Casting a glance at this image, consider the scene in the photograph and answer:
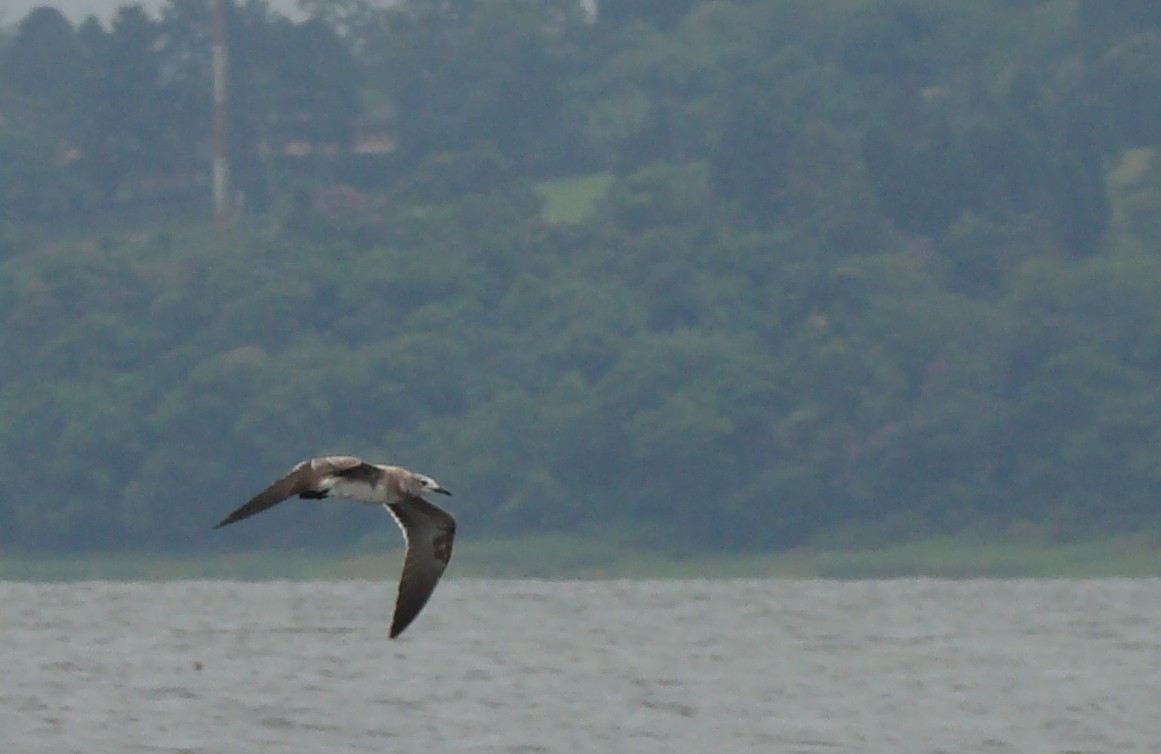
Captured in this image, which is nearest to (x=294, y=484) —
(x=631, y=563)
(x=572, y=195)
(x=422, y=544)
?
(x=422, y=544)

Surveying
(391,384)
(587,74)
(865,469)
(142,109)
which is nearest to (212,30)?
(142,109)

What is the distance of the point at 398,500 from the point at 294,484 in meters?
1.74

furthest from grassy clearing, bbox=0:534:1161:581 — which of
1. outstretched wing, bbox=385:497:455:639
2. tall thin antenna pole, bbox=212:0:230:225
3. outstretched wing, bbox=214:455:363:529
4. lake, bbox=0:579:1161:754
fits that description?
outstretched wing, bbox=214:455:363:529

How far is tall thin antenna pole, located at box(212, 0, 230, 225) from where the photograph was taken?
166125 mm

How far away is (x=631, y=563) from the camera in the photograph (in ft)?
370

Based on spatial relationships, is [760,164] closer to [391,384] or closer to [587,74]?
[391,384]

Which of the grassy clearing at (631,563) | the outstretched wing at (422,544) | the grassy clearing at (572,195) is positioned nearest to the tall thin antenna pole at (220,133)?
the grassy clearing at (572,195)

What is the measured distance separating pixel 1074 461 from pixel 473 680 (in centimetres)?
7749

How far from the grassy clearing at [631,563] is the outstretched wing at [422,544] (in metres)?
86.0

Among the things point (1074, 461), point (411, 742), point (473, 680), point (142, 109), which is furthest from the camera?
point (142, 109)

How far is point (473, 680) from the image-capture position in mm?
45719

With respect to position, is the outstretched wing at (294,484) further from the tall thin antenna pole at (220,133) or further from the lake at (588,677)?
the tall thin antenna pole at (220,133)

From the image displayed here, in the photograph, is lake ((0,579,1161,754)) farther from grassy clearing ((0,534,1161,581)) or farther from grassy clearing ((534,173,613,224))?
grassy clearing ((534,173,613,224))

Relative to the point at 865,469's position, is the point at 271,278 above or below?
above
